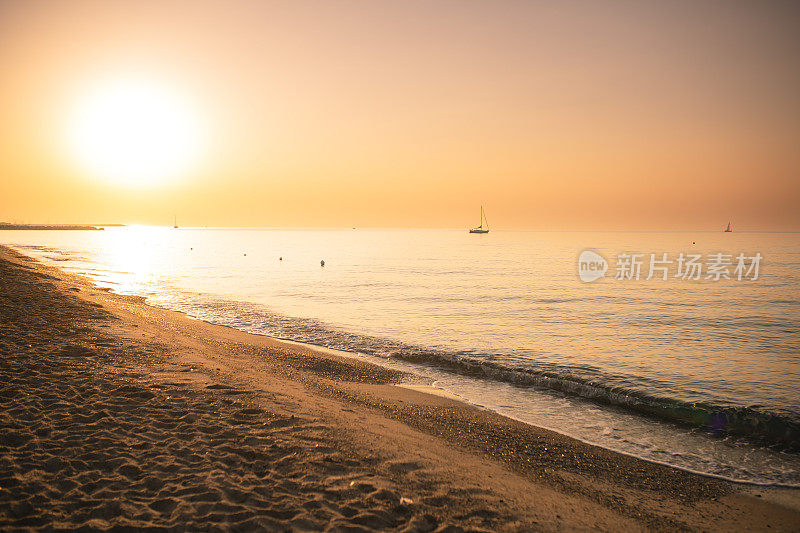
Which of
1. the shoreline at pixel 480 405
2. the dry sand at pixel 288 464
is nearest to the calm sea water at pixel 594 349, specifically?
the shoreline at pixel 480 405

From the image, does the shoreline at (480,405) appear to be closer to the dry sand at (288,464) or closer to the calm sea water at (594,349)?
the calm sea water at (594,349)

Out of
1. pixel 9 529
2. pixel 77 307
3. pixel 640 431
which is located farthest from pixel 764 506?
Result: pixel 77 307

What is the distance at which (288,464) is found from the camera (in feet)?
21.0

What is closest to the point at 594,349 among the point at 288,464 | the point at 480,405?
the point at 480,405

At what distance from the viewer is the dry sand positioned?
5191 mm

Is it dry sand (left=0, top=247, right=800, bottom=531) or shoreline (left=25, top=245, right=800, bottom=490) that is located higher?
dry sand (left=0, top=247, right=800, bottom=531)

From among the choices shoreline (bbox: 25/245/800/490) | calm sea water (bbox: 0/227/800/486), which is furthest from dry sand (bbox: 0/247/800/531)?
calm sea water (bbox: 0/227/800/486)

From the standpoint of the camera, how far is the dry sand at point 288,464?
519 cm

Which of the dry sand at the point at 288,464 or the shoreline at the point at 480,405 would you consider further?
the shoreline at the point at 480,405

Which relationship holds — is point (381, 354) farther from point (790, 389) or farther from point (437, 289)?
point (437, 289)

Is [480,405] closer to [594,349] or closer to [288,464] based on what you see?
[288,464]

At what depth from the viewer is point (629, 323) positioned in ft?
78.5

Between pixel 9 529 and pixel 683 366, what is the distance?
1900 cm

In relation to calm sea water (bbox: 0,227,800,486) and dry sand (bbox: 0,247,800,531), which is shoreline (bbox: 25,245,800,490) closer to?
calm sea water (bbox: 0,227,800,486)
